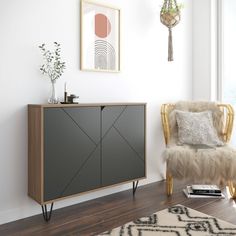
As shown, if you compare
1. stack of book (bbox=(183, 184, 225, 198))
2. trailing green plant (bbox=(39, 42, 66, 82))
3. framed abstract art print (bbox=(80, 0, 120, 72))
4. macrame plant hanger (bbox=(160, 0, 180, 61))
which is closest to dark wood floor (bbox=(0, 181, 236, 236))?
stack of book (bbox=(183, 184, 225, 198))

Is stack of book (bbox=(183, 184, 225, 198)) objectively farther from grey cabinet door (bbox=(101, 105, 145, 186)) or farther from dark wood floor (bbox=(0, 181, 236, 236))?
grey cabinet door (bbox=(101, 105, 145, 186))

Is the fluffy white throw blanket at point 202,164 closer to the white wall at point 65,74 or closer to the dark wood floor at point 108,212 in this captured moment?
the dark wood floor at point 108,212

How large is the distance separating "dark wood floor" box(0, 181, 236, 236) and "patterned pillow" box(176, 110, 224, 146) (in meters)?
0.53

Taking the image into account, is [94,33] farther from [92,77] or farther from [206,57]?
[206,57]

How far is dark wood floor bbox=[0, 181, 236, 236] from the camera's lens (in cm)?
190

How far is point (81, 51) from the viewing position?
2.35 meters

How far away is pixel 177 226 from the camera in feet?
6.19

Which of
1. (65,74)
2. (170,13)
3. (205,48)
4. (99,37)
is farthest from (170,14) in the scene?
(65,74)

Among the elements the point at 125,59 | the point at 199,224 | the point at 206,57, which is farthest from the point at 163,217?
the point at 206,57

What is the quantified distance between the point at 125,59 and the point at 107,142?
95cm

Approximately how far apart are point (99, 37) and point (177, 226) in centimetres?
176

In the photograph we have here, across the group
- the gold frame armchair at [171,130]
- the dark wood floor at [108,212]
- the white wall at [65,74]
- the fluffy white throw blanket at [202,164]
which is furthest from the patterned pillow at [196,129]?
the dark wood floor at [108,212]

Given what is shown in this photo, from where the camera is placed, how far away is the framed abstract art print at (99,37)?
2365 mm

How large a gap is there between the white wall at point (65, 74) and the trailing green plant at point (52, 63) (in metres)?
0.05
